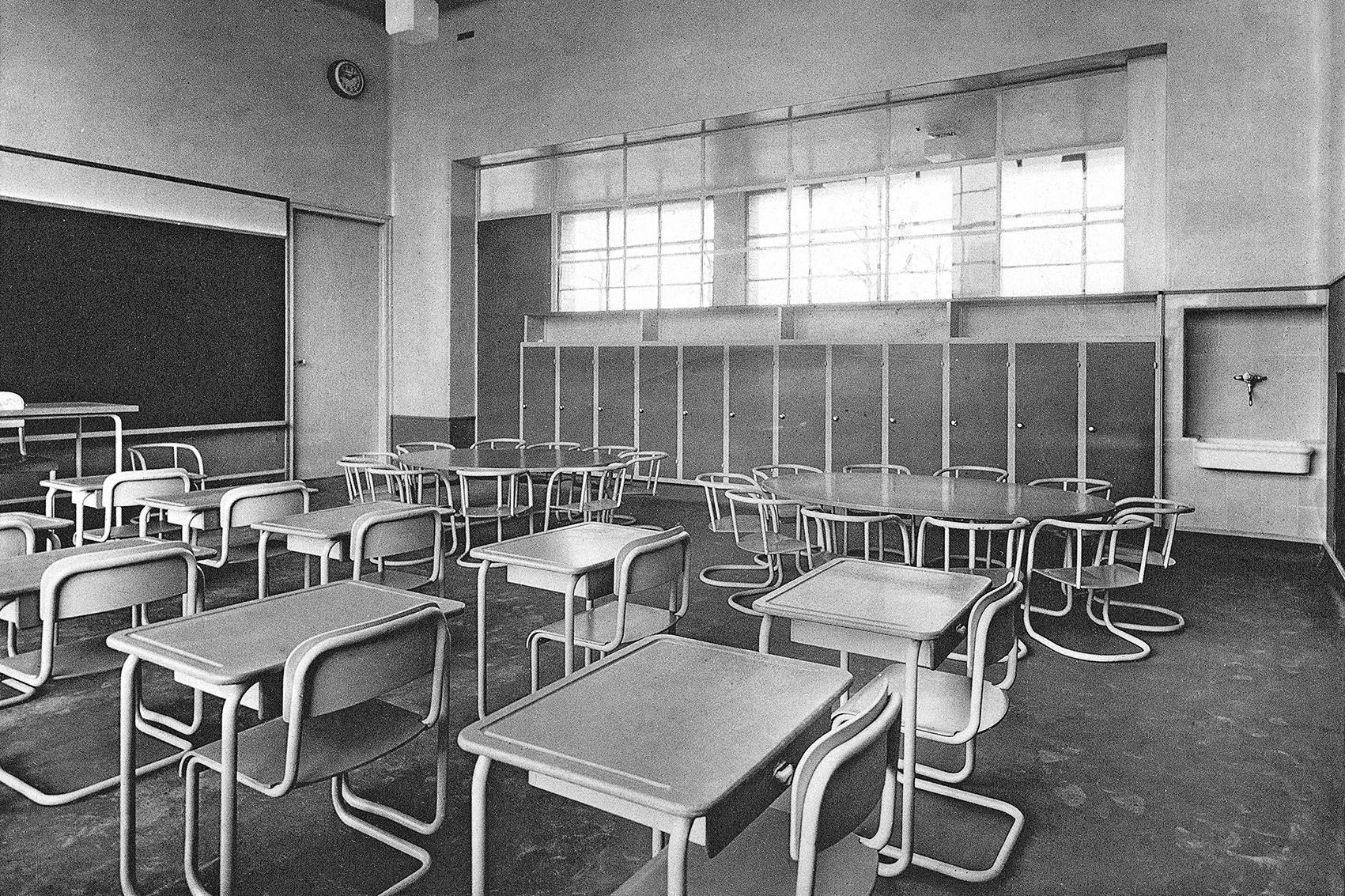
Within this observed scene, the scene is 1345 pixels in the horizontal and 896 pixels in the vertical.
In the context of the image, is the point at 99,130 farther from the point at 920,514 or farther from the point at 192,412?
the point at 920,514

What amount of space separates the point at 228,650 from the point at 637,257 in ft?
25.4

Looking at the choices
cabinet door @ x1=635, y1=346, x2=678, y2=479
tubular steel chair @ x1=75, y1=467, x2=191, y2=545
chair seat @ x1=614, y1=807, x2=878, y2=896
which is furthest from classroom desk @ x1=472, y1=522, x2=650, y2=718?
cabinet door @ x1=635, y1=346, x2=678, y2=479

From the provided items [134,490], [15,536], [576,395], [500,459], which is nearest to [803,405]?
[576,395]

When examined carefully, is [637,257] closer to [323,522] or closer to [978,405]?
[978,405]

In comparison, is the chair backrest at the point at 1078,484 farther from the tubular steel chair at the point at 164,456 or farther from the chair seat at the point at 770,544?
the tubular steel chair at the point at 164,456

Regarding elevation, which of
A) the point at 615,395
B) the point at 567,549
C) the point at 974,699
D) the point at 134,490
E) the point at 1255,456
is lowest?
the point at 974,699

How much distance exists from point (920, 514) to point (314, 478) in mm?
6903

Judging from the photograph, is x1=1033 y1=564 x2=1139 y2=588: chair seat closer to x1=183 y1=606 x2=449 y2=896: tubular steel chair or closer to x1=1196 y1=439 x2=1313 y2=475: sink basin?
x1=1196 y1=439 x2=1313 y2=475: sink basin

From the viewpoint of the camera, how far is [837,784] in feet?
4.36

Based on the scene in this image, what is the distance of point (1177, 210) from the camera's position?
243 inches

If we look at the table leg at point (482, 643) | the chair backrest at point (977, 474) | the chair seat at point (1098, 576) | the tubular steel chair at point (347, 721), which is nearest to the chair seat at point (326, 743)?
the tubular steel chair at point (347, 721)

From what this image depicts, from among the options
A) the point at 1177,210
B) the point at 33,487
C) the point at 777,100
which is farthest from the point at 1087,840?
the point at 33,487

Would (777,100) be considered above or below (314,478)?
above

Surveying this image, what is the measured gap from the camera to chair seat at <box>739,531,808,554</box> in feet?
15.2
